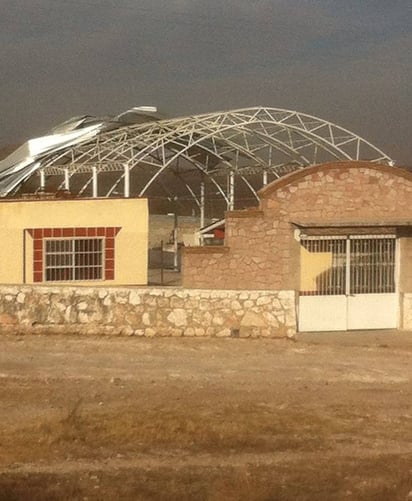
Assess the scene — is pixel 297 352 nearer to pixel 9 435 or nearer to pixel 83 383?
pixel 83 383

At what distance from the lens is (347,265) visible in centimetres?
2180

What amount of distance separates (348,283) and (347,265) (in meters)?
0.43

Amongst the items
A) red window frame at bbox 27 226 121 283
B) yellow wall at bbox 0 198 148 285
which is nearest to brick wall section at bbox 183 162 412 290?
yellow wall at bbox 0 198 148 285

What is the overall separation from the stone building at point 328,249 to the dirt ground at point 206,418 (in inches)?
41.3

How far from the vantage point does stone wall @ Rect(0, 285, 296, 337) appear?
2098 cm

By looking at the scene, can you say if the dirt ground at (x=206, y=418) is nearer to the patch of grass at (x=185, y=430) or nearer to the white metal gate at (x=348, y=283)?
the patch of grass at (x=185, y=430)

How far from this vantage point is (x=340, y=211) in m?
21.6

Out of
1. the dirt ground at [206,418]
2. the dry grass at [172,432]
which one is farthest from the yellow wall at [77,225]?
the dry grass at [172,432]

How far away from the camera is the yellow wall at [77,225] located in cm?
2300

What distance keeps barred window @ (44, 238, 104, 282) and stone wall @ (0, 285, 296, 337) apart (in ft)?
7.02

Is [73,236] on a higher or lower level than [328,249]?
higher

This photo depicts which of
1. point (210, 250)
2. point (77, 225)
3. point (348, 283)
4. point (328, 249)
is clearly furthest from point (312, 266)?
point (77, 225)

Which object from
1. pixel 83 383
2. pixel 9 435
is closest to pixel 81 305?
pixel 83 383

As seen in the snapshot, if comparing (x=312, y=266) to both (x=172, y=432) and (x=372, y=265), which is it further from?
(x=172, y=432)
